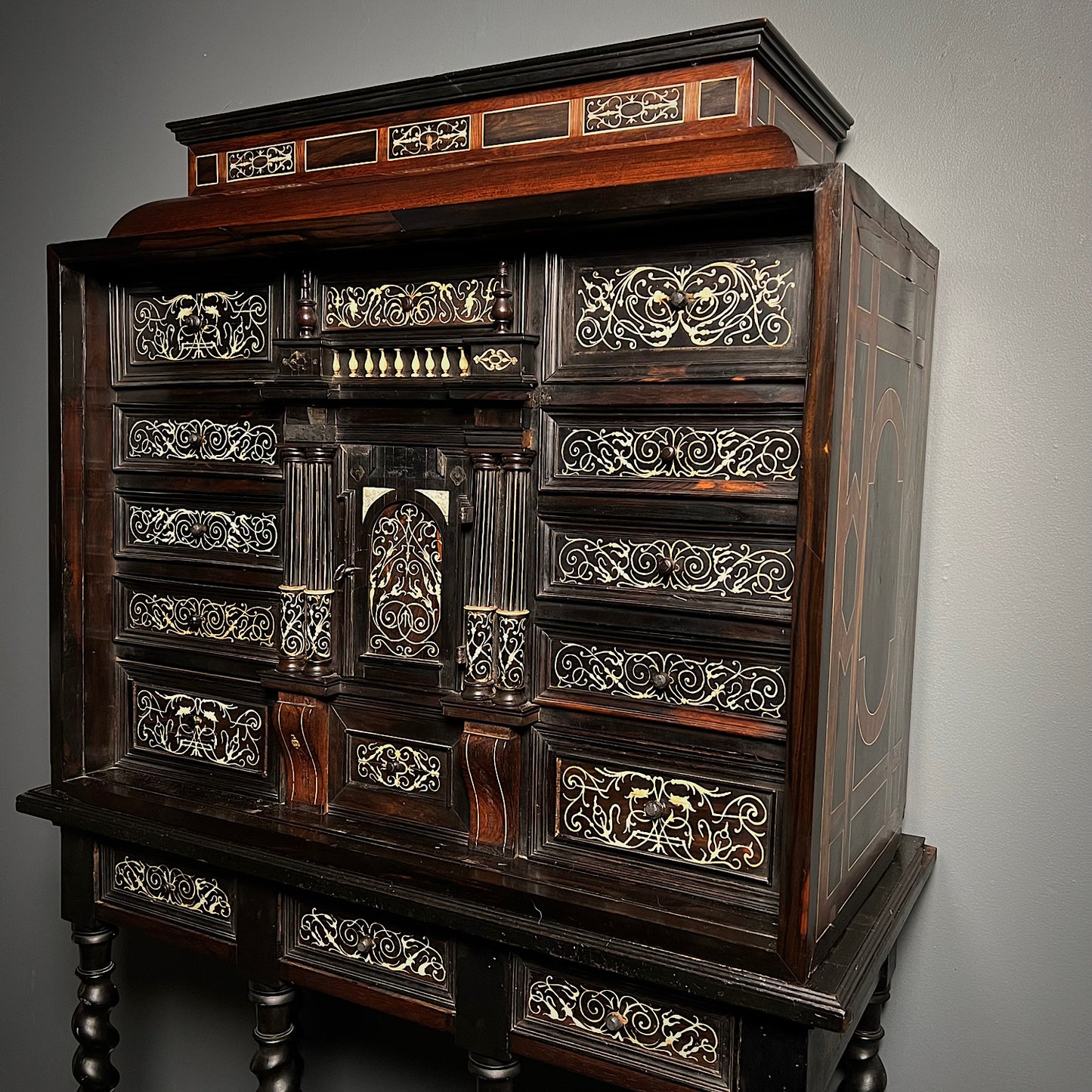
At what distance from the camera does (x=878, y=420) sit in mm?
1859

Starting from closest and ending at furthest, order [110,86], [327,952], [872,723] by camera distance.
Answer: [872,723] < [327,952] < [110,86]

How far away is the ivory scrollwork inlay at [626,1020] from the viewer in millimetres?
1782

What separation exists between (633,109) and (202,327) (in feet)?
3.28

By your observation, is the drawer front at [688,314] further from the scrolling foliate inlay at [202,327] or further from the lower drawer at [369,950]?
the lower drawer at [369,950]

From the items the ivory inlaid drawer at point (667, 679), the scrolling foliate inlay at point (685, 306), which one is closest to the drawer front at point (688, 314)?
the scrolling foliate inlay at point (685, 306)

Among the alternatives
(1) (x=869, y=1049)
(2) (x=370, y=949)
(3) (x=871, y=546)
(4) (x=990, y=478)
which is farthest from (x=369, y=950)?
(4) (x=990, y=478)

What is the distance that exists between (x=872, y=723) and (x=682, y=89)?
1.13 m

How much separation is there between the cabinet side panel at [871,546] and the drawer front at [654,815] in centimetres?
13

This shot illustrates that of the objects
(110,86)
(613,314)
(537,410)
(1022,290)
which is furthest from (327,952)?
(110,86)

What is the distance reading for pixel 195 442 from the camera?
7.77 ft

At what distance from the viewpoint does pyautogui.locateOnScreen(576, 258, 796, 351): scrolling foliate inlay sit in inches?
68.8

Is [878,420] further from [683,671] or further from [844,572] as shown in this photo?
[683,671]

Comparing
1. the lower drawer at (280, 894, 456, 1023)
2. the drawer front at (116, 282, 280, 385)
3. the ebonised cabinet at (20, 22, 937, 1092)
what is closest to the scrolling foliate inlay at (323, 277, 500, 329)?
the ebonised cabinet at (20, 22, 937, 1092)

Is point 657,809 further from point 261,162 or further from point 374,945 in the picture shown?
point 261,162
